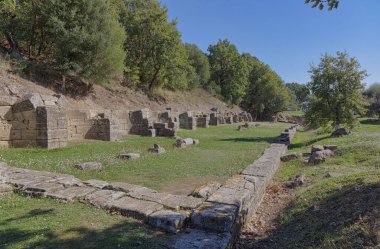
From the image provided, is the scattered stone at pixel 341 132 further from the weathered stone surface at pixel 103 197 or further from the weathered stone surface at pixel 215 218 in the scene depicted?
the weathered stone surface at pixel 103 197

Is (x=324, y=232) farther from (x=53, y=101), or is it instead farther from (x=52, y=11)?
(x=52, y=11)

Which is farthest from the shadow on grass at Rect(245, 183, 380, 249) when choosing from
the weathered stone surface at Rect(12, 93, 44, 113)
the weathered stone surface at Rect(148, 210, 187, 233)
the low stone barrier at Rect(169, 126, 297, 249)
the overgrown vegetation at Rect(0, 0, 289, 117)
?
the weathered stone surface at Rect(12, 93, 44, 113)

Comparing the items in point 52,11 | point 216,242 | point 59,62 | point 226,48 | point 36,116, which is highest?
point 226,48

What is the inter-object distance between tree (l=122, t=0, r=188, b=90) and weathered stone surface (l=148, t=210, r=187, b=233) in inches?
1134

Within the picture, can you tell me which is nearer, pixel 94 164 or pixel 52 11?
pixel 94 164

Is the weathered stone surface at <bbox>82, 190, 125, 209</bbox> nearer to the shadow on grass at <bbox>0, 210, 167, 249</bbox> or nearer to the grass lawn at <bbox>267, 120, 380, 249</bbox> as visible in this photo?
the shadow on grass at <bbox>0, 210, 167, 249</bbox>

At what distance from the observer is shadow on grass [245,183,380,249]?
4.00 m

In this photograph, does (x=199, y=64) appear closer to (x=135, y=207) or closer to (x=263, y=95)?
(x=263, y=95)

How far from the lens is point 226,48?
59.3 meters

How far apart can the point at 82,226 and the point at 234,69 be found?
2134 inches

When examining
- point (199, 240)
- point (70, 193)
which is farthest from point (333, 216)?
point (70, 193)

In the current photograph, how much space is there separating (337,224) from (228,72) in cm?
5470

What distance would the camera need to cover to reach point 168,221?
202 inches

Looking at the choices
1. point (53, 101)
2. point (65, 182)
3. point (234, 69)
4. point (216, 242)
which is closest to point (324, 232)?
point (216, 242)
